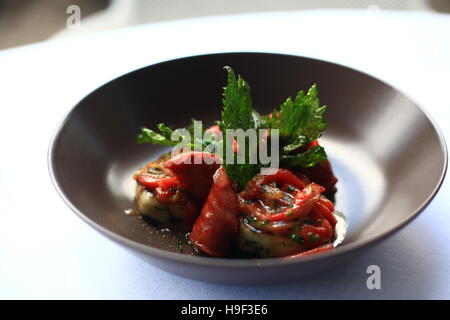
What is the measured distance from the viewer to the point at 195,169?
52.4 inches

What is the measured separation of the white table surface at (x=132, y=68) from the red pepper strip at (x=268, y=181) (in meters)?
0.22

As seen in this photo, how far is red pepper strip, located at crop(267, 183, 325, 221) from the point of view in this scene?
1.19 meters

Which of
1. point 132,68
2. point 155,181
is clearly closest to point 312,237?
point 155,181

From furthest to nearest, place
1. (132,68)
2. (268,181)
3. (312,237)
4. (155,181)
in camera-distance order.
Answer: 1. (132,68)
2. (155,181)
3. (268,181)
4. (312,237)

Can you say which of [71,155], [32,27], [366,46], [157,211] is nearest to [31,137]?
[71,155]

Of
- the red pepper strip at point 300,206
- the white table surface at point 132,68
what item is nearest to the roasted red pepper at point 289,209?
the red pepper strip at point 300,206

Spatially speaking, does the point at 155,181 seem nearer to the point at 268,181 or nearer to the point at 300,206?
the point at 268,181

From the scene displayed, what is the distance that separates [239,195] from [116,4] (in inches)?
108

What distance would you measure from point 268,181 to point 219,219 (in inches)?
6.3

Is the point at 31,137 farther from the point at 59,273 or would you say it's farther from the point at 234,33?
the point at 234,33

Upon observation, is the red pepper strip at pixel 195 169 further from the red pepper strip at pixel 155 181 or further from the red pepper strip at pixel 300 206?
the red pepper strip at pixel 300 206

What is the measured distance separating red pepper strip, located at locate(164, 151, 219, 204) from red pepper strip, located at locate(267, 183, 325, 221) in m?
0.22
